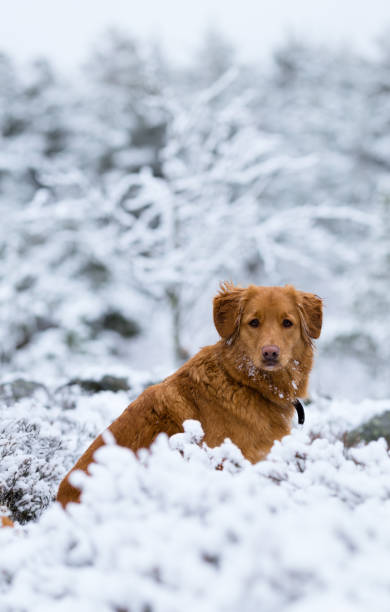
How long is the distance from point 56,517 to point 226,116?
38.5 ft

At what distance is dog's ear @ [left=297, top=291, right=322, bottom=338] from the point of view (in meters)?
3.57

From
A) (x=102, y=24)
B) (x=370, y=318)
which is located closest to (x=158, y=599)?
(x=370, y=318)

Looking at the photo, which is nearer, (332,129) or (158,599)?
(158,599)

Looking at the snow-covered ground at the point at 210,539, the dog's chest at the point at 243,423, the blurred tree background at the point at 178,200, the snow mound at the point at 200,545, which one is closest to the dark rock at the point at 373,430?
the dog's chest at the point at 243,423

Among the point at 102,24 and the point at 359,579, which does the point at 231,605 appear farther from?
the point at 102,24

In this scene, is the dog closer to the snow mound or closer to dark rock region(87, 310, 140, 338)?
the snow mound

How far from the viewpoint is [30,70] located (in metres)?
20.9

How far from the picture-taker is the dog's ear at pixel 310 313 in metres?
3.57

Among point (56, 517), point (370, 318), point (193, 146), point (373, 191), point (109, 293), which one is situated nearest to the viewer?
point (56, 517)

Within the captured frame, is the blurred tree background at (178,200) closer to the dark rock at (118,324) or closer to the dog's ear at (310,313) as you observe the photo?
the dark rock at (118,324)

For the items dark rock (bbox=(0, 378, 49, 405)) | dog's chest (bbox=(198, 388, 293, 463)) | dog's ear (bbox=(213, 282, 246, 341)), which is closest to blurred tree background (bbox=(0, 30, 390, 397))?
dark rock (bbox=(0, 378, 49, 405))

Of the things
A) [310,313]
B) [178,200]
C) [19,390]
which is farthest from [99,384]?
[178,200]

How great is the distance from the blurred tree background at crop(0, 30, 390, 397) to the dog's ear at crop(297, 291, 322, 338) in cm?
433

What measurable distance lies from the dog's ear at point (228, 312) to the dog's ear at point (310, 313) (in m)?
0.42
